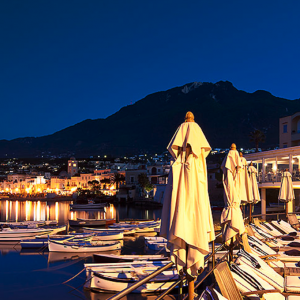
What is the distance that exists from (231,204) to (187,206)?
4.59 meters

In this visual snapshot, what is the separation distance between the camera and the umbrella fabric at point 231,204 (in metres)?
8.34

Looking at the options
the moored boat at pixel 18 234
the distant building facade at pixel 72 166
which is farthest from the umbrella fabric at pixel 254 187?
the distant building facade at pixel 72 166

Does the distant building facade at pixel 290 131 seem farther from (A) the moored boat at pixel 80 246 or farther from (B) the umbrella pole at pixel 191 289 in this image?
(B) the umbrella pole at pixel 191 289

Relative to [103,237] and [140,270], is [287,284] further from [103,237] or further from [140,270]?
[103,237]

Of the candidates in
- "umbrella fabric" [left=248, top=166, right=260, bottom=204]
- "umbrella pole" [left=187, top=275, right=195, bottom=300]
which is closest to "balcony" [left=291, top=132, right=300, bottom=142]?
"umbrella fabric" [left=248, top=166, right=260, bottom=204]

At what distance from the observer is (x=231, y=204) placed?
8641mm

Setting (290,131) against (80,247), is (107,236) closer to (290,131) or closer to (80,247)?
(80,247)

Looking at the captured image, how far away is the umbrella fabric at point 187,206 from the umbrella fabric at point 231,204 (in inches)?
161

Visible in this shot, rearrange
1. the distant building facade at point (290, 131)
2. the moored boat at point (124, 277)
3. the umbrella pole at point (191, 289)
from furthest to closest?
the distant building facade at point (290, 131) < the moored boat at point (124, 277) < the umbrella pole at point (191, 289)

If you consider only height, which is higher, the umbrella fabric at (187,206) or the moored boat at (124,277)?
the umbrella fabric at (187,206)

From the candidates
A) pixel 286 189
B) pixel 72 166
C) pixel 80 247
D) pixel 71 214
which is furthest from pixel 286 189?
pixel 72 166

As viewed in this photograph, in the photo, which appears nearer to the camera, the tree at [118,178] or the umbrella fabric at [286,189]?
the umbrella fabric at [286,189]

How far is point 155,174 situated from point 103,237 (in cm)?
4663

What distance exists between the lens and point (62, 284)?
15.2 meters
